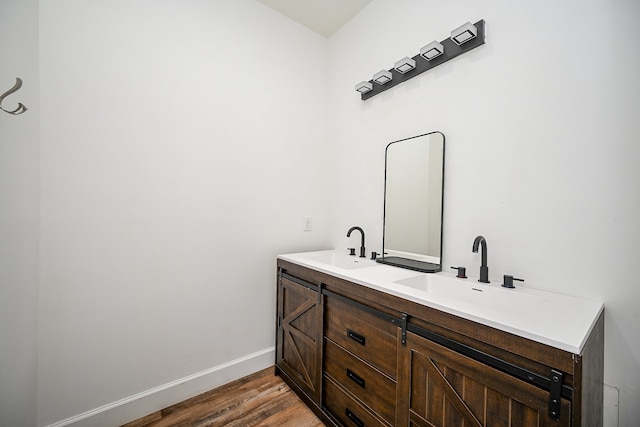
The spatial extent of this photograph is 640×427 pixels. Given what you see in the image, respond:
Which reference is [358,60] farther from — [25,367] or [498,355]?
[25,367]

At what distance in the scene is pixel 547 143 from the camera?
123 centimetres

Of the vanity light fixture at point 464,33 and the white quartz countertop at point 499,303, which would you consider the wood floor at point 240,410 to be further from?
the vanity light fixture at point 464,33

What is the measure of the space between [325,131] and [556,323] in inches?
86.5

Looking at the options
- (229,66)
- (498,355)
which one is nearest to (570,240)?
(498,355)

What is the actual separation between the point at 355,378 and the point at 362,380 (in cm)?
5

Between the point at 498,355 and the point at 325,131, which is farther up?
the point at 325,131

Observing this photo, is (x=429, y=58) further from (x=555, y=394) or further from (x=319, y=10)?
(x=555, y=394)

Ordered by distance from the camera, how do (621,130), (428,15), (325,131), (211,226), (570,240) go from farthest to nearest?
(325,131)
(211,226)
(428,15)
(570,240)
(621,130)

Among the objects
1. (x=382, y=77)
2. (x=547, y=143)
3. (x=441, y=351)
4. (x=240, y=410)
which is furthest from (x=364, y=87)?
(x=240, y=410)

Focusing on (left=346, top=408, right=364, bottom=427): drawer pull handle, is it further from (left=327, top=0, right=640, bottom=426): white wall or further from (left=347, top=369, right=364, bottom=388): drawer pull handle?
(left=327, top=0, right=640, bottom=426): white wall

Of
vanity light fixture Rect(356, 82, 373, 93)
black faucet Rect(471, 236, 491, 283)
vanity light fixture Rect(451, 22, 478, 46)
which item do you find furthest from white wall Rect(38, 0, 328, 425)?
black faucet Rect(471, 236, 491, 283)

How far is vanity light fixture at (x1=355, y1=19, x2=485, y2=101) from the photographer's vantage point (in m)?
1.44

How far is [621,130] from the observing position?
1.06 metres

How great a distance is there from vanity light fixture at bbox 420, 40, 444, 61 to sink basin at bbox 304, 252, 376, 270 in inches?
54.6
